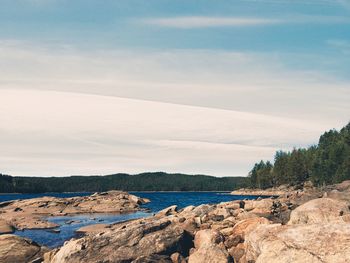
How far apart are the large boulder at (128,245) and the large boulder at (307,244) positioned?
5.91 meters

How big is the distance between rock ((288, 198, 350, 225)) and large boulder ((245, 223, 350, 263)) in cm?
375

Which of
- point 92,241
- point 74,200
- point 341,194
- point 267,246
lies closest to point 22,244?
point 92,241

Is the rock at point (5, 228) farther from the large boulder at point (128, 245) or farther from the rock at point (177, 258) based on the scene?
the rock at point (177, 258)

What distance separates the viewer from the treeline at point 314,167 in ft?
433

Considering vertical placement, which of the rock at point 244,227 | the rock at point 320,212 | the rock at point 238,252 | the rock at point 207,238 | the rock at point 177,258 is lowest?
the rock at point 177,258

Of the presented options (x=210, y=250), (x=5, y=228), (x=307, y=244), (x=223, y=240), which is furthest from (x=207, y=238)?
(x=5, y=228)

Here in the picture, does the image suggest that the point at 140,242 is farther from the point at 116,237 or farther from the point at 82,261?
the point at 82,261

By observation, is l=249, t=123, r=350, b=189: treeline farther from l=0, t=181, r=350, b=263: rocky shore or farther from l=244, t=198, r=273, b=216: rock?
l=0, t=181, r=350, b=263: rocky shore

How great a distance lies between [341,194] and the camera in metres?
35.5

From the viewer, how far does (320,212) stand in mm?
24656

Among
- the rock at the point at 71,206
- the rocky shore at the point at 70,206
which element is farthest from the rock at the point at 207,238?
the rock at the point at 71,206

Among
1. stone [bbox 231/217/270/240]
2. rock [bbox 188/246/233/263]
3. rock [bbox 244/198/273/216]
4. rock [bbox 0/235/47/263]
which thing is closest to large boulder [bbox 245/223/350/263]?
rock [bbox 188/246/233/263]

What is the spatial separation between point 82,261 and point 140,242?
327 centimetres

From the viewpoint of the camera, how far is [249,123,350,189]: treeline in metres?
132
